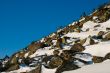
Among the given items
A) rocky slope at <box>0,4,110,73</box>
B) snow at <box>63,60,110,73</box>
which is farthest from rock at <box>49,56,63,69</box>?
snow at <box>63,60,110,73</box>

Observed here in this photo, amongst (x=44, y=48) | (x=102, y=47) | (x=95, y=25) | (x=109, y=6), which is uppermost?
(x=109, y=6)

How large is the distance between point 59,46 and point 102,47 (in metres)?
6.23

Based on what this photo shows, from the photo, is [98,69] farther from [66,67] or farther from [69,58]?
[69,58]

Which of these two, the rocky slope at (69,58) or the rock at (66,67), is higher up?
the rocky slope at (69,58)

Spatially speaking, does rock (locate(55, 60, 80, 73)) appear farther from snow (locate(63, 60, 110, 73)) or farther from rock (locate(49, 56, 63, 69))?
rock (locate(49, 56, 63, 69))

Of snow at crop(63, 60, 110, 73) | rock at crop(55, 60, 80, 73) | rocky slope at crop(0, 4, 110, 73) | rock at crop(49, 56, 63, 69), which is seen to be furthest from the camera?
rock at crop(49, 56, 63, 69)

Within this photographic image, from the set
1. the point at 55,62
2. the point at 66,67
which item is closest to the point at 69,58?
the point at 55,62

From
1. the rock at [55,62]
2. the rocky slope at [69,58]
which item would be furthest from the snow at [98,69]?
the rock at [55,62]

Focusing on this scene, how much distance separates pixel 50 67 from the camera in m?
19.0

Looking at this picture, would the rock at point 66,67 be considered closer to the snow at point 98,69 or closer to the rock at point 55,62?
the snow at point 98,69

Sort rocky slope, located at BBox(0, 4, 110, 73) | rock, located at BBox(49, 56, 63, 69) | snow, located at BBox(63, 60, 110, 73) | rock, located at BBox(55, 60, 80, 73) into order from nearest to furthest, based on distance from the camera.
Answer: snow, located at BBox(63, 60, 110, 73), rock, located at BBox(55, 60, 80, 73), rocky slope, located at BBox(0, 4, 110, 73), rock, located at BBox(49, 56, 63, 69)

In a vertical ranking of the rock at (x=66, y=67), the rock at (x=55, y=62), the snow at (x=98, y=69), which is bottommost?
the snow at (x=98, y=69)

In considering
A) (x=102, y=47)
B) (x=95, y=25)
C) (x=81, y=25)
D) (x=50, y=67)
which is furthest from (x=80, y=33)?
(x=50, y=67)

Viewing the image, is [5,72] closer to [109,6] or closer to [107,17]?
[107,17]
